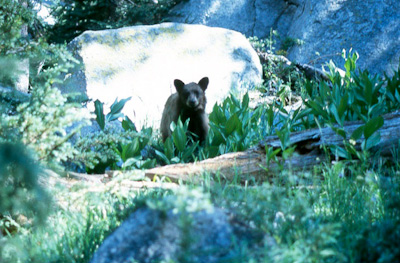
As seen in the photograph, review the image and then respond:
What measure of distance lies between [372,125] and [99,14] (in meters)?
8.62

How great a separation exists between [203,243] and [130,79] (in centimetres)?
626

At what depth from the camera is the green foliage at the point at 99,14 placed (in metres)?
10.9

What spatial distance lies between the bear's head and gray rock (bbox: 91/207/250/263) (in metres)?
4.74

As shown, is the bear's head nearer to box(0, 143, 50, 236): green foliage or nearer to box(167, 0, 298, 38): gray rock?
box(0, 143, 50, 236): green foliage

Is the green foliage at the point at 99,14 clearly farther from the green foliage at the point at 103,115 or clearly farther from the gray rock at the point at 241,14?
the green foliage at the point at 103,115

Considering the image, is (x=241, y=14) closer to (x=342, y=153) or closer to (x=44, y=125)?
(x=342, y=153)

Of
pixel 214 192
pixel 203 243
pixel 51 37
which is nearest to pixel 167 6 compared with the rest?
pixel 51 37

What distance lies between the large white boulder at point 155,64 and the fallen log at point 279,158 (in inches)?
111

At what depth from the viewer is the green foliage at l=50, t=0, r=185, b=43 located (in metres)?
10.9

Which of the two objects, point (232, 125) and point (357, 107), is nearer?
point (357, 107)

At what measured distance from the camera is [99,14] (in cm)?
1127

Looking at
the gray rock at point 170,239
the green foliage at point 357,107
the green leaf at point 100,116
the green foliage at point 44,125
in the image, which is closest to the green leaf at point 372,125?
the green foliage at point 357,107

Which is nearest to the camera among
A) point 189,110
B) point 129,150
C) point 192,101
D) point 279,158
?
point 279,158

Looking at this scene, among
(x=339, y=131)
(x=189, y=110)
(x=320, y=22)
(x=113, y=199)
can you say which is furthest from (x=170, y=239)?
(x=320, y=22)
